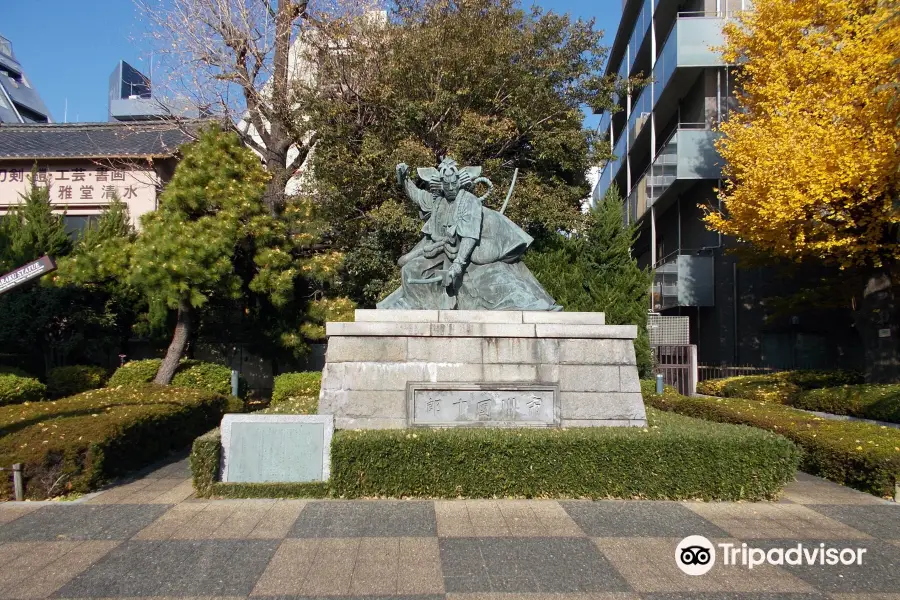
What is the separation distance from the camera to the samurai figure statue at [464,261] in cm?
857

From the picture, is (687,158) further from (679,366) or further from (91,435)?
(91,435)

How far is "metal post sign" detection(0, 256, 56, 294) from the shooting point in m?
6.16

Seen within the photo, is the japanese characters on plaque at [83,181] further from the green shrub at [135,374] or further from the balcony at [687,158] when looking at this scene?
the balcony at [687,158]

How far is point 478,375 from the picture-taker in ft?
25.3

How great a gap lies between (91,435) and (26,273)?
2.12m

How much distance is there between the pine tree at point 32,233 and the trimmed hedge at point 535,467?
40.5ft

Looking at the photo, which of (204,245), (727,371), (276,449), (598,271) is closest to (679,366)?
(727,371)

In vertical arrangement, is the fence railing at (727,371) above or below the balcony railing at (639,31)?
below

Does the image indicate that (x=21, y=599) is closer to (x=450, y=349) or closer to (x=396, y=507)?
(x=396, y=507)

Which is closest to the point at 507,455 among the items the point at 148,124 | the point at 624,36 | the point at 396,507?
the point at 396,507

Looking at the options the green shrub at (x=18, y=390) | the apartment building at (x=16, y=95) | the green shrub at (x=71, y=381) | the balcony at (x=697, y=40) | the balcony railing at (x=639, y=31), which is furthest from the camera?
the apartment building at (x=16, y=95)

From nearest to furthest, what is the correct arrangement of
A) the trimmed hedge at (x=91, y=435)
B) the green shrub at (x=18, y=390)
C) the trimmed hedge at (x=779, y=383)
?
the trimmed hedge at (x=91, y=435) → the green shrub at (x=18, y=390) → the trimmed hedge at (x=779, y=383)

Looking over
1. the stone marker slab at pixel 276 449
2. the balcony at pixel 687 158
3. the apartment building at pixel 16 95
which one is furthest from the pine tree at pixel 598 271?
the apartment building at pixel 16 95

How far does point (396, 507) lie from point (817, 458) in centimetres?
564
